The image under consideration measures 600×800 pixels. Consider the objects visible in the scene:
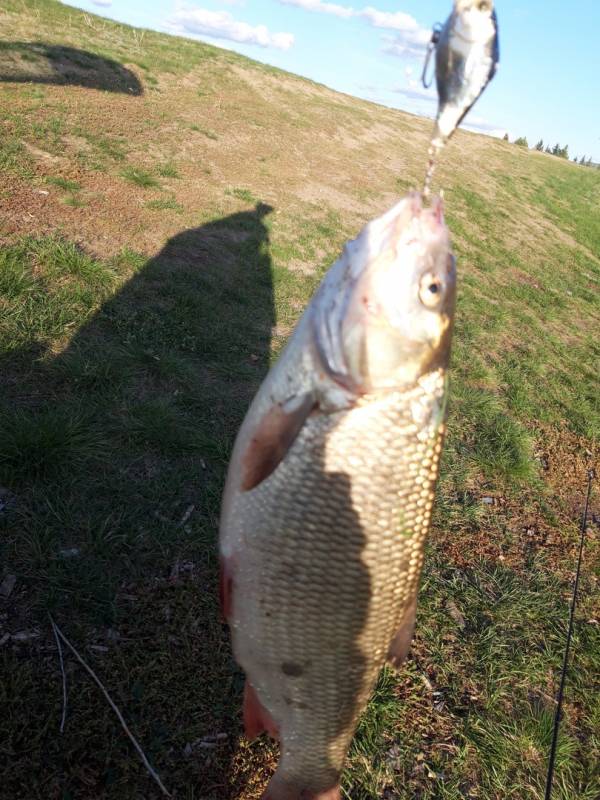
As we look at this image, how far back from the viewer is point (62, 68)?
11977 millimetres

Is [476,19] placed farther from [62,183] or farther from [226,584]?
[62,183]

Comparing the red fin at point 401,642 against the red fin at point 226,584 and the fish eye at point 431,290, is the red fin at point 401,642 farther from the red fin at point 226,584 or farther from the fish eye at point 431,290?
the fish eye at point 431,290

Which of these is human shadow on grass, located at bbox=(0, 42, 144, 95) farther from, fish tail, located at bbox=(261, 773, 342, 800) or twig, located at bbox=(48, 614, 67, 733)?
fish tail, located at bbox=(261, 773, 342, 800)

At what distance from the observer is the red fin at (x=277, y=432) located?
5.57 feet

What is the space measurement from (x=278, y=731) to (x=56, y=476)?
2.19m

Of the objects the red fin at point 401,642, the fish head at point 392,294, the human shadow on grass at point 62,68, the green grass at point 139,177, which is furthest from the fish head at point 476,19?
the human shadow on grass at point 62,68

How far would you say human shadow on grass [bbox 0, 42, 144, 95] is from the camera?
10.8 m

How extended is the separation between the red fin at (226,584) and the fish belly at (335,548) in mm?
22

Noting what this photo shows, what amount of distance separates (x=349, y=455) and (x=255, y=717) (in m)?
1.13

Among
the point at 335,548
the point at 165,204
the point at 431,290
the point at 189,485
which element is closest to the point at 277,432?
the point at 335,548

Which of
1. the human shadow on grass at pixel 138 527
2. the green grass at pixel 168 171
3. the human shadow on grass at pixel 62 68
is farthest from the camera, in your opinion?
the human shadow on grass at pixel 62 68

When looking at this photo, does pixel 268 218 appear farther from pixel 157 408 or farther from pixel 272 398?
pixel 272 398

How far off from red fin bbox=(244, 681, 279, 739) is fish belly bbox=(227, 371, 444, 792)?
0.13m

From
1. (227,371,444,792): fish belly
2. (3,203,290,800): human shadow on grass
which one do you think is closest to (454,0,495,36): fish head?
(227,371,444,792): fish belly
